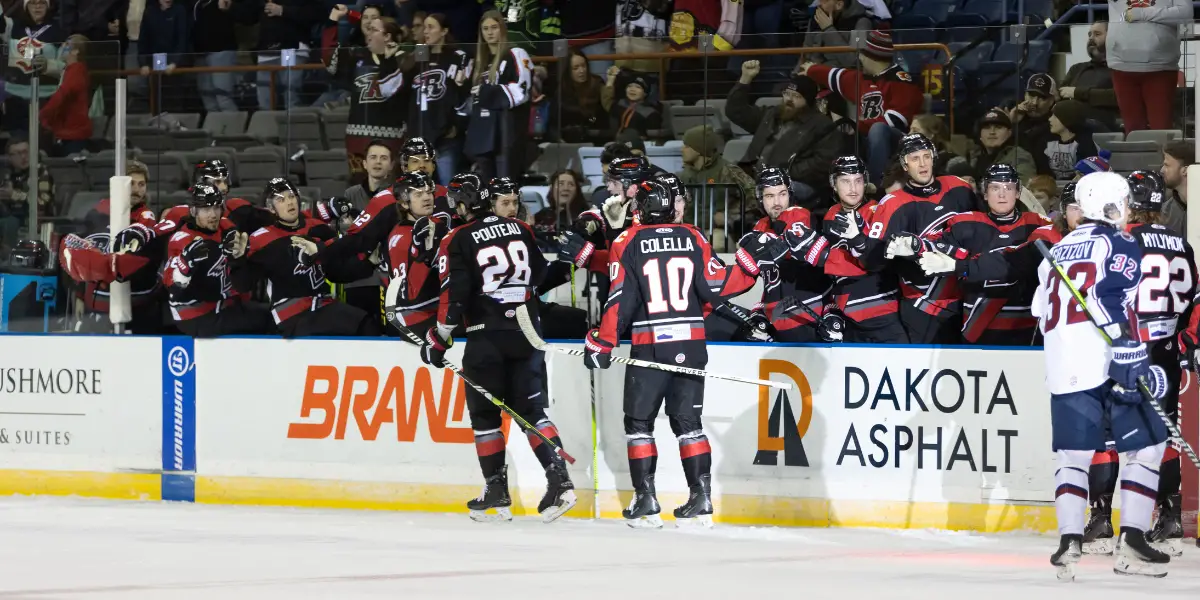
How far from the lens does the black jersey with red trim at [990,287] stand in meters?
8.99

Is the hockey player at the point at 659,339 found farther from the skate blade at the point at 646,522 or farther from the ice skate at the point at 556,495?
the ice skate at the point at 556,495

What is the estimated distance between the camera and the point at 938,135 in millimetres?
10297

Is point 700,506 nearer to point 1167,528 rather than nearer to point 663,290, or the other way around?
point 663,290

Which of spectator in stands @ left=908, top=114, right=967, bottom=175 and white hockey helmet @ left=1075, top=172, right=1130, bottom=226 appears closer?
white hockey helmet @ left=1075, top=172, right=1130, bottom=226

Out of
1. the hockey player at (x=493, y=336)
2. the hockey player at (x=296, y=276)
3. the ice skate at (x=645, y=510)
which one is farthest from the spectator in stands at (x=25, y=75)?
the ice skate at (x=645, y=510)

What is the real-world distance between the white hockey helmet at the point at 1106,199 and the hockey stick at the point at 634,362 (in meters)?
2.09

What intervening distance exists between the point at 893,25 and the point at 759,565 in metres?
5.65

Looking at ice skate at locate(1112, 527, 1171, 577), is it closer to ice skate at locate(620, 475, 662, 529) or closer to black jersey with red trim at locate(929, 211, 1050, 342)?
black jersey with red trim at locate(929, 211, 1050, 342)

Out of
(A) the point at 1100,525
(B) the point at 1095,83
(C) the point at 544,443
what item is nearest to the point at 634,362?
(C) the point at 544,443

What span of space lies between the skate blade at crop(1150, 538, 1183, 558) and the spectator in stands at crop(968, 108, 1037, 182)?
9.39 ft

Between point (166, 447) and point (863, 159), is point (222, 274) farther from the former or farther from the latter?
point (863, 159)

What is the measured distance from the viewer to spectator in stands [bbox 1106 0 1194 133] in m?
9.76

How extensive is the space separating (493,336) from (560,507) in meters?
0.95

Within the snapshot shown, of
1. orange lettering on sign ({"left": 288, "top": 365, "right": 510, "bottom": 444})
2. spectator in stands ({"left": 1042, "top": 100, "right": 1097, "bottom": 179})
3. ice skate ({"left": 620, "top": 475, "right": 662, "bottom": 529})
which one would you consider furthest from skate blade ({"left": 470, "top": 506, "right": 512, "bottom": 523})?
spectator in stands ({"left": 1042, "top": 100, "right": 1097, "bottom": 179})
